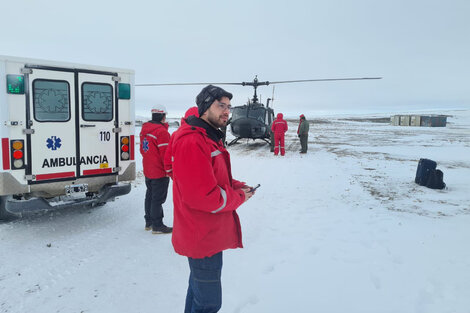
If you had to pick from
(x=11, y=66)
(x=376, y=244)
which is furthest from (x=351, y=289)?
(x=11, y=66)

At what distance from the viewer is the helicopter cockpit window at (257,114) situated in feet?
51.5

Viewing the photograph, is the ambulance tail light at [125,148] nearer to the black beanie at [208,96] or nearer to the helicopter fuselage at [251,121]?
the black beanie at [208,96]

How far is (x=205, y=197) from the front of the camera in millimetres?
1870

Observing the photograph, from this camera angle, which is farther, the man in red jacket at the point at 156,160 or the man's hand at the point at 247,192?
the man in red jacket at the point at 156,160

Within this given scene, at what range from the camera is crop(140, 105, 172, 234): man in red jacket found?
4516mm

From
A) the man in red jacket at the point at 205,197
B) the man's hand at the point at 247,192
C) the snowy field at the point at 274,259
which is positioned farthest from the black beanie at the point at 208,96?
the snowy field at the point at 274,259

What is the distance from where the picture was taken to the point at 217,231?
2.06 metres

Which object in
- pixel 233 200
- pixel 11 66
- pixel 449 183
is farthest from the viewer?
pixel 449 183

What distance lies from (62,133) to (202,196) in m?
3.65

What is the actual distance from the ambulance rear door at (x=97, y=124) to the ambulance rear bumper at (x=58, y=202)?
0.32 metres

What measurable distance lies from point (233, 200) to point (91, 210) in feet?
15.4

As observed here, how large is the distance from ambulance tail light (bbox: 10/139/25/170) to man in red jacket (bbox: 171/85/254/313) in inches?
129

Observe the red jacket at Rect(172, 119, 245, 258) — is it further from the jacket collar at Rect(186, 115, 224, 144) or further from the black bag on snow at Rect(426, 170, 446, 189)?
the black bag on snow at Rect(426, 170, 446, 189)

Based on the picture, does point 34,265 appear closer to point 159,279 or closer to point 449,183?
point 159,279
